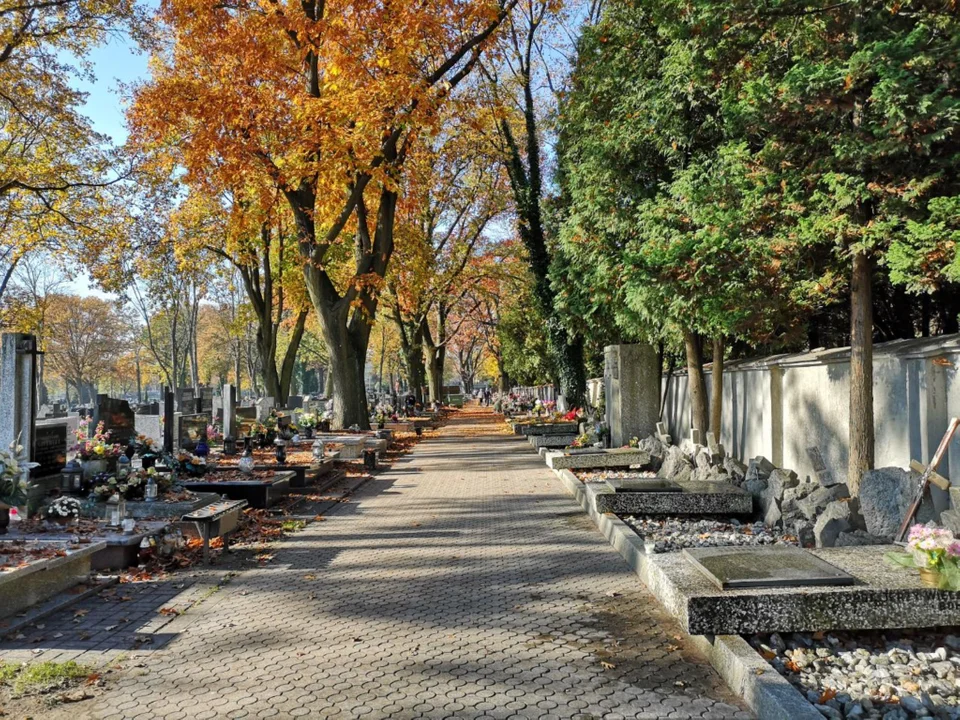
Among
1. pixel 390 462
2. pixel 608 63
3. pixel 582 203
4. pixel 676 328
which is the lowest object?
pixel 390 462

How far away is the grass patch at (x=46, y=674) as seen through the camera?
4.62 m

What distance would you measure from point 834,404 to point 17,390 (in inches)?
429

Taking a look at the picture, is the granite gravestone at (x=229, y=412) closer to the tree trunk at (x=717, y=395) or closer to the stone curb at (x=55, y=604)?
the tree trunk at (x=717, y=395)

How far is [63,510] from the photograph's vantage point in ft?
29.0

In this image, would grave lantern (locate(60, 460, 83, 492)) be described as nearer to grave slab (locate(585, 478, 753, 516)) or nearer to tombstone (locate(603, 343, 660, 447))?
grave slab (locate(585, 478, 753, 516))

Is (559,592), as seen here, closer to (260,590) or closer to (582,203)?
(260,590)

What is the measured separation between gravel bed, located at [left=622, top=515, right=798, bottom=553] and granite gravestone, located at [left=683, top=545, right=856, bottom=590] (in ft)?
3.93

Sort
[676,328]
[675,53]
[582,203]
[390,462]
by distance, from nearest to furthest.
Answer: [675,53], [676,328], [582,203], [390,462]

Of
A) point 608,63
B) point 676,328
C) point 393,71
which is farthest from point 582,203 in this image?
point 393,71

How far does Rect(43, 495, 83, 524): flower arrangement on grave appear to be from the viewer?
8.80m

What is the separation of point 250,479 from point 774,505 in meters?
7.77

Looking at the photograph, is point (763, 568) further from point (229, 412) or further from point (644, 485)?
point (229, 412)

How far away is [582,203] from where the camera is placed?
15.6m

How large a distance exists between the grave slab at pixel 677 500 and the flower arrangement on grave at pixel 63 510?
6.35 metres
